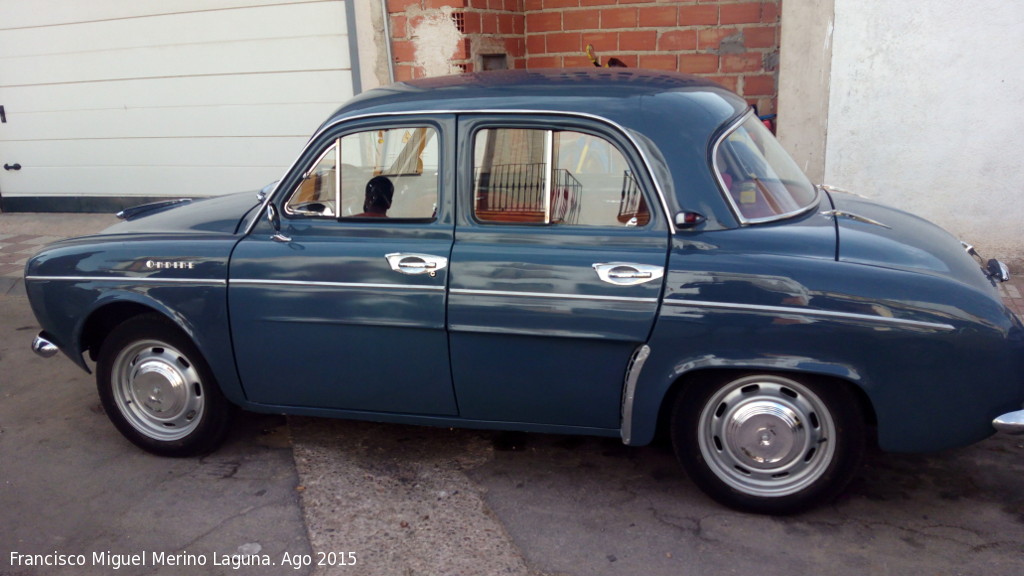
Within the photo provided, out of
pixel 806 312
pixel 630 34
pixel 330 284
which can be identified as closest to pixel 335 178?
pixel 330 284

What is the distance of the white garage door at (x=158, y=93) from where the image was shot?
335 inches

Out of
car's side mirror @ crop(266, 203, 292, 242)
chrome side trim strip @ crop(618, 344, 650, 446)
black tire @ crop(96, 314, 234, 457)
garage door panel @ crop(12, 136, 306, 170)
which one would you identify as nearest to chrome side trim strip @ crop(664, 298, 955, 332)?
chrome side trim strip @ crop(618, 344, 650, 446)

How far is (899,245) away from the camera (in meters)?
3.51

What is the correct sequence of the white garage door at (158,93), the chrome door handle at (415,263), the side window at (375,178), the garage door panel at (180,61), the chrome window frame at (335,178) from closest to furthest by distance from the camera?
the chrome door handle at (415,263), the side window at (375,178), the chrome window frame at (335,178), the garage door panel at (180,61), the white garage door at (158,93)

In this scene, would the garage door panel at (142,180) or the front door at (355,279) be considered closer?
the front door at (355,279)

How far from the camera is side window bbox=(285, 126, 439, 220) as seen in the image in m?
3.86

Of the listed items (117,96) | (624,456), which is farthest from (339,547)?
(117,96)

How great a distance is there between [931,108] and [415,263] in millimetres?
4585

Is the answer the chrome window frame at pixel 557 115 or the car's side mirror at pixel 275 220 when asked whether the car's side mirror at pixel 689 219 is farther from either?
the car's side mirror at pixel 275 220

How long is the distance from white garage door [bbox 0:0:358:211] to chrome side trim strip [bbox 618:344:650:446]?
5.46m

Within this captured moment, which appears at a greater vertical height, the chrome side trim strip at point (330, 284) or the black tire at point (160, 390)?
the chrome side trim strip at point (330, 284)

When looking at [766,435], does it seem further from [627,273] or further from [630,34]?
[630,34]

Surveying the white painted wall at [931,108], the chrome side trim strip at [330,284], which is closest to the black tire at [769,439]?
the chrome side trim strip at [330,284]

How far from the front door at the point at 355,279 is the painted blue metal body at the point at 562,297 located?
0.03ft
